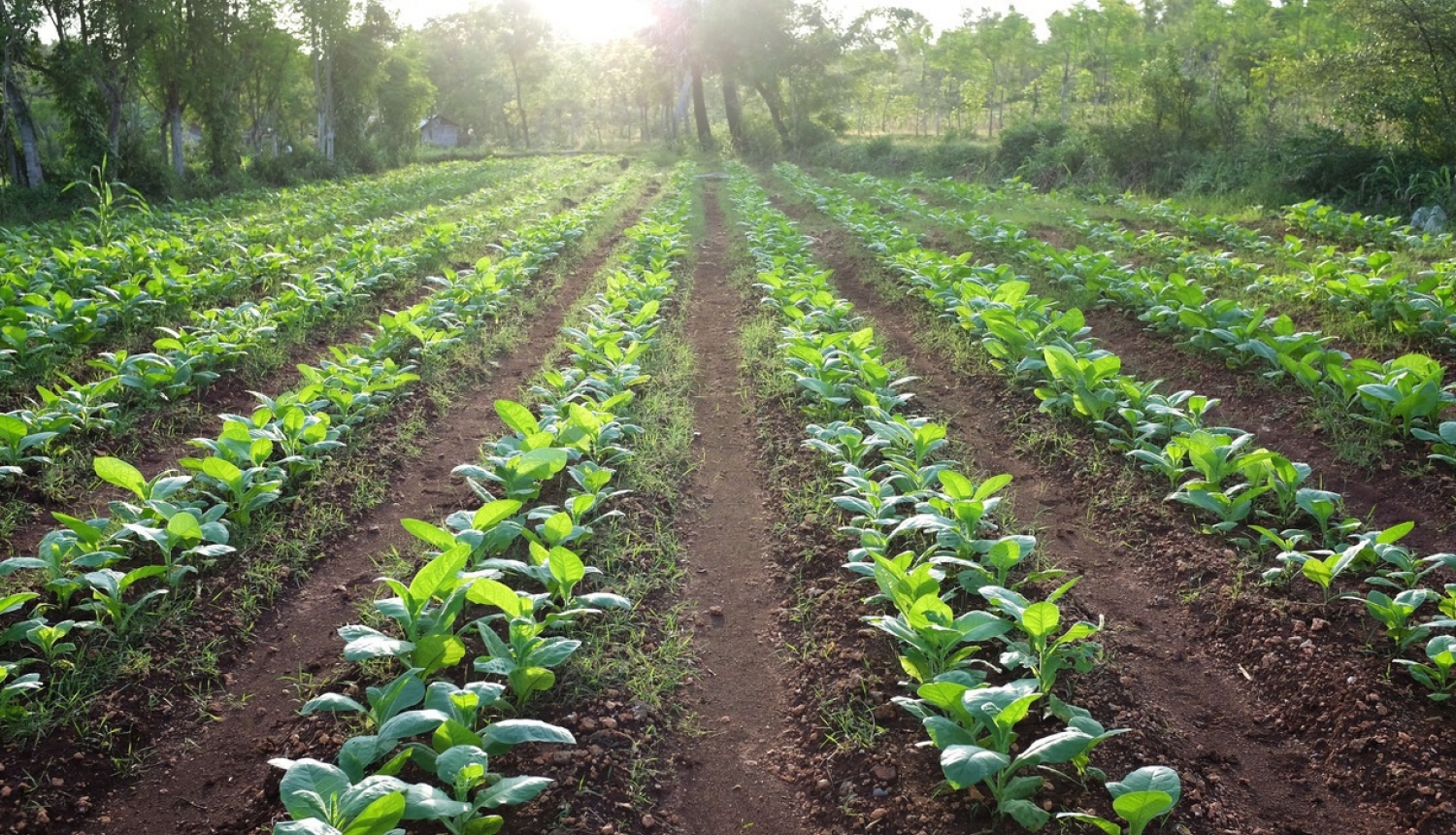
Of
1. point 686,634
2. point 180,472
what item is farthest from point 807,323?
point 180,472

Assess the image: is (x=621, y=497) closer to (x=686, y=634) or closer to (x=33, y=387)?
(x=686, y=634)

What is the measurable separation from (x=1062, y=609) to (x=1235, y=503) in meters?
1.15

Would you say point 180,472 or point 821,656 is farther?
point 180,472

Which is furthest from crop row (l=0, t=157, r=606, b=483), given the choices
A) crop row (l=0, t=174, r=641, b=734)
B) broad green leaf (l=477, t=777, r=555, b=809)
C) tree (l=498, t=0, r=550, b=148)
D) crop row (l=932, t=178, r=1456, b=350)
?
tree (l=498, t=0, r=550, b=148)

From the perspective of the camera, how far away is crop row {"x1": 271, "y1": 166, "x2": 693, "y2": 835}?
227 cm

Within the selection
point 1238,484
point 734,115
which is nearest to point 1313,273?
point 1238,484

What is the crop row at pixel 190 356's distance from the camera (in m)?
4.68

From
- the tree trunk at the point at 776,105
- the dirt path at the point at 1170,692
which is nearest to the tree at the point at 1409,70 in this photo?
the dirt path at the point at 1170,692

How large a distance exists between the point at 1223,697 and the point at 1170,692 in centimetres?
19

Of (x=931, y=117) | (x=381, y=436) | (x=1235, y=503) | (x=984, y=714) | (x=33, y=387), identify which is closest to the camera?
(x=984, y=714)

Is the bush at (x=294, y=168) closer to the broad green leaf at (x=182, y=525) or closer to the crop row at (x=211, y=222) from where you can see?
the crop row at (x=211, y=222)

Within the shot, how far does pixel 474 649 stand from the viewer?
3.34 m

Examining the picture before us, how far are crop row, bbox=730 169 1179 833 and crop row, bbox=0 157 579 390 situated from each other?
5.56 m

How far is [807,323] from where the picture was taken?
23.3ft
